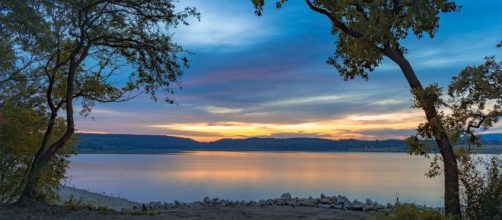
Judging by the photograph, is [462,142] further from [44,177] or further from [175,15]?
[44,177]

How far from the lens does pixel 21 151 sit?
1980 centimetres

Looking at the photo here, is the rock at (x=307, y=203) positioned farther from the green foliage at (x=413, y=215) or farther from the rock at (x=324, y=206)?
the green foliage at (x=413, y=215)

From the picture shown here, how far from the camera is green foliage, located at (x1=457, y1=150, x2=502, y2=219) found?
11.9m

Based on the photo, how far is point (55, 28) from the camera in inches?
630

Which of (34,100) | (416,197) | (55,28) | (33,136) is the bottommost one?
(416,197)

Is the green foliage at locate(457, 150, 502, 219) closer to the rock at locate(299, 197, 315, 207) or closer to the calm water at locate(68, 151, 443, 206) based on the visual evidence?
the rock at locate(299, 197, 315, 207)

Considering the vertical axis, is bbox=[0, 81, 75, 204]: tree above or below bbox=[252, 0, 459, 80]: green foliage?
below

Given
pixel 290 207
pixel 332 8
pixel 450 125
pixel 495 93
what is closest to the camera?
pixel 495 93

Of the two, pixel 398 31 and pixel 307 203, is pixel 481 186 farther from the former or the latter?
pixel 307 203

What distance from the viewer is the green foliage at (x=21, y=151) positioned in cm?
1919

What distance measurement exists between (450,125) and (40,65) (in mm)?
13977

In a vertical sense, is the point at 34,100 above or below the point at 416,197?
above

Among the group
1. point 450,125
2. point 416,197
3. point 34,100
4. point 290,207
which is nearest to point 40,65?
point 34,100

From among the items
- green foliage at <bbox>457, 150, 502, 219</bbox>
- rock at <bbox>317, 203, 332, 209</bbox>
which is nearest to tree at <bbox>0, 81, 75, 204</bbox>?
rock at <bbox>317, 203, 332, 209</bbox>
